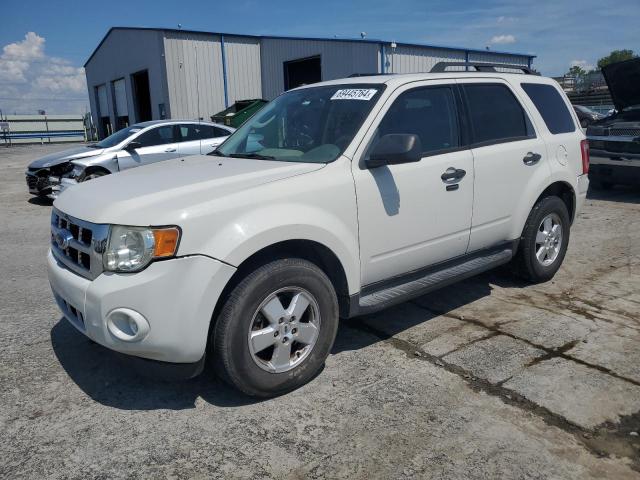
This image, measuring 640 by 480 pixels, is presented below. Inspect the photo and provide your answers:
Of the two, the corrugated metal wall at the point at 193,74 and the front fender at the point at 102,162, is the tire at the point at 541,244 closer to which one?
the front fender at the point at 102,162

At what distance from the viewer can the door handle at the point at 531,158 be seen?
4.50 m

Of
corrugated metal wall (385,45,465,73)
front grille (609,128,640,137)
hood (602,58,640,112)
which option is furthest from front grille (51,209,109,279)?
corrugated metal wall (385,45,465,73)

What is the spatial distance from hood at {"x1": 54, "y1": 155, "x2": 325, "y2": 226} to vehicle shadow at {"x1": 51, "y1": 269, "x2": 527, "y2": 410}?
81 centimetres

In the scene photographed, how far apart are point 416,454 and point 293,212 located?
1.43 m

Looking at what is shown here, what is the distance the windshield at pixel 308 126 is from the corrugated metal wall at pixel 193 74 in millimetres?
20784

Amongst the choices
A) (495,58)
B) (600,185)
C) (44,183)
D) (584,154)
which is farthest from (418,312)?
(495,58)

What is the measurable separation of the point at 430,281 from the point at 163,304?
2011 mm

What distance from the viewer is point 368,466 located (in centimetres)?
251

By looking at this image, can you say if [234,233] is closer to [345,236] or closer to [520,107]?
[345,236]

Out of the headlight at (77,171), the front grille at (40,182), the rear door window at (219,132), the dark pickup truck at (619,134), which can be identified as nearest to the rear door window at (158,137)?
the rear door window at (219,132)

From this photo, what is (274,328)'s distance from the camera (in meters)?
3.02

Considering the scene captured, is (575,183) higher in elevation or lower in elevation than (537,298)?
higher

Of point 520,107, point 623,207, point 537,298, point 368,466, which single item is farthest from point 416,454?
point 623,207

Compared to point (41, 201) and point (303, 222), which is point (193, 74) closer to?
point (41, 201)
